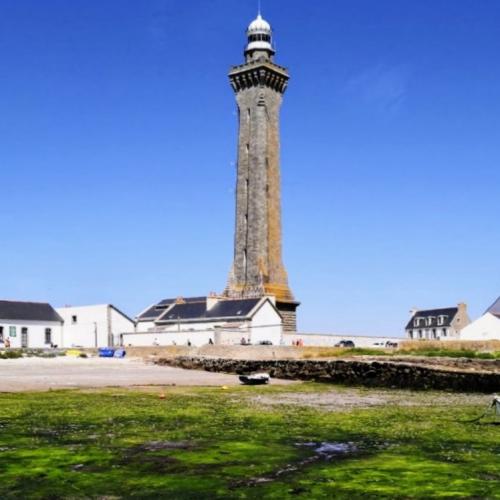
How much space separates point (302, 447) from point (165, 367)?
105 feet

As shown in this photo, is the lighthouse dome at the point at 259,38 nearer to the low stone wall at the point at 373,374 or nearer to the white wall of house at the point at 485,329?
the white wall of house at the point at 485,329

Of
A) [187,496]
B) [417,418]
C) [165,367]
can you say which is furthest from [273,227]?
[187,496]

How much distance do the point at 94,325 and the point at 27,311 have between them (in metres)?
7.63

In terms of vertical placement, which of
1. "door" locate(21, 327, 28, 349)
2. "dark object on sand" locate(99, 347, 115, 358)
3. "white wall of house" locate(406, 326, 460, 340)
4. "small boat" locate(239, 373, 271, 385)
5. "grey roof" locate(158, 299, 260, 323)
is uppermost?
"grey roof" locate(158, 299, 260, 323)

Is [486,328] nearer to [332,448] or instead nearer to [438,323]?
[438,323]

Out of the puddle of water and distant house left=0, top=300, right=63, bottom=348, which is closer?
the puddle of water

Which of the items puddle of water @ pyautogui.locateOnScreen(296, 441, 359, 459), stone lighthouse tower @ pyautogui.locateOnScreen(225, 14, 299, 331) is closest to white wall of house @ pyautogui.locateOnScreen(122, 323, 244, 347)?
stone lighthouse tower @ pyautogui.locateOnScreen(225, 14, 299, 331)

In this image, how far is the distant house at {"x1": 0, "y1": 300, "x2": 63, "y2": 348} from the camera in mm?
75562

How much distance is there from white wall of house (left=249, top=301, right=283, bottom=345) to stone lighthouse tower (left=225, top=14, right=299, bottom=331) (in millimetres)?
4990

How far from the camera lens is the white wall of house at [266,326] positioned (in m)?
67.6

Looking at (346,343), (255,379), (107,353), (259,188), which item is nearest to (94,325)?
(107,353)

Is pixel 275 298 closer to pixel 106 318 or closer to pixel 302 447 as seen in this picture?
pixel 106 318

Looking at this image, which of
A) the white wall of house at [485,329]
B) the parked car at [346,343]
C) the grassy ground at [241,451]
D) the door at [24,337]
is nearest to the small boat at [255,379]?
the grassy ground at [241,451]

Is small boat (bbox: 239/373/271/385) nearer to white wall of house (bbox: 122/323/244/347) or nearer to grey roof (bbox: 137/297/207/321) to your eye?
white wall of house (bbox: 122/323/244/347)
